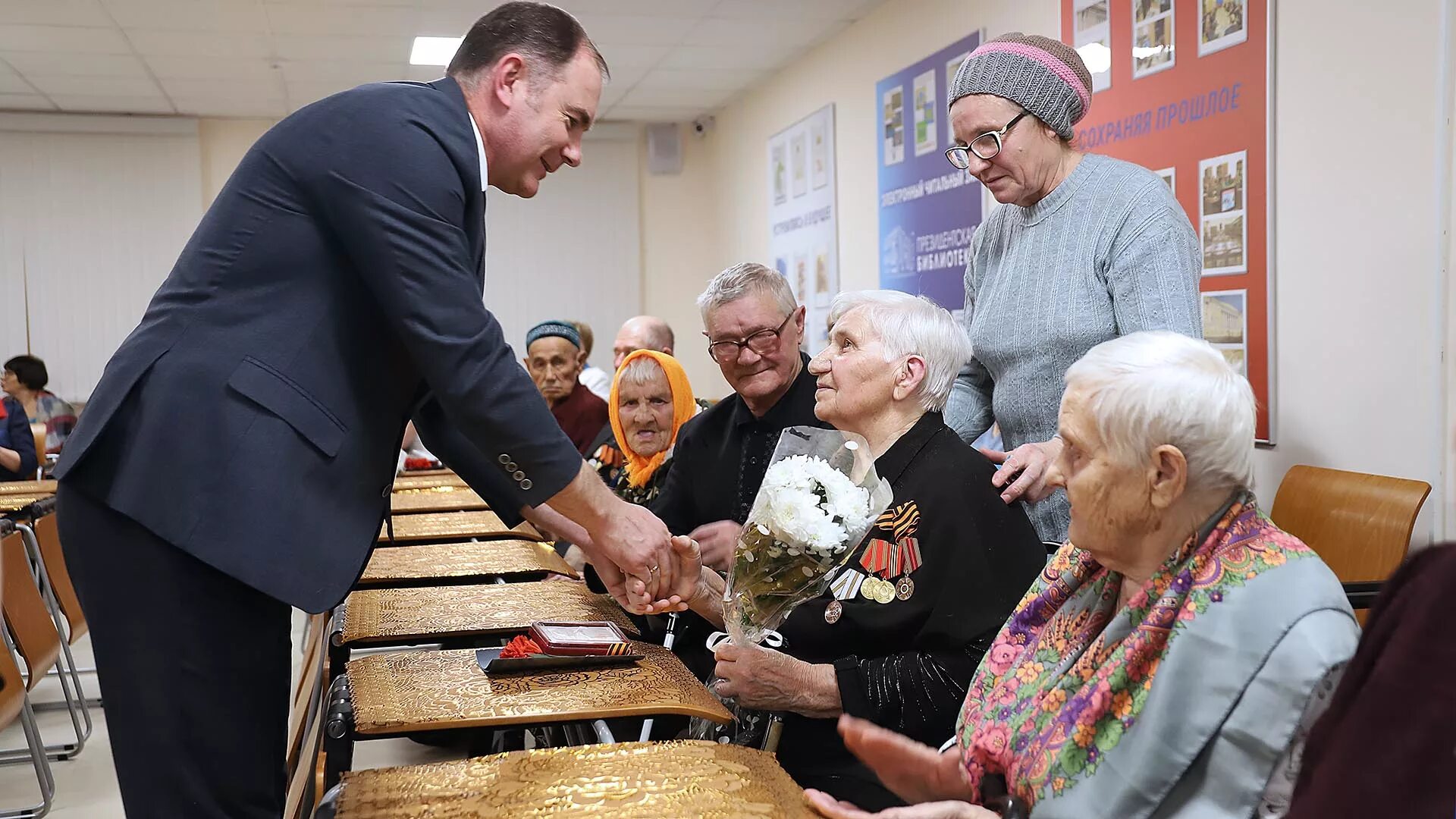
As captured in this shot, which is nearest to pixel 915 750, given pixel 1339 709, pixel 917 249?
pixel 1339 709

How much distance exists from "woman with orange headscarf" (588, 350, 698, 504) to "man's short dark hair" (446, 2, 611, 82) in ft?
6.13

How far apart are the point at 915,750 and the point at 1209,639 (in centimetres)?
44

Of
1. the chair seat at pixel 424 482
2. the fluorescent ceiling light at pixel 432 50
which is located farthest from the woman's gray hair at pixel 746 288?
the fluorescent ceiling light at pixel 432 50

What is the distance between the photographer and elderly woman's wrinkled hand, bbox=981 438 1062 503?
1.93 meters

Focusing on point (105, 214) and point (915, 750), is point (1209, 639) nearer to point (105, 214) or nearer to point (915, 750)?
point (915, 750)

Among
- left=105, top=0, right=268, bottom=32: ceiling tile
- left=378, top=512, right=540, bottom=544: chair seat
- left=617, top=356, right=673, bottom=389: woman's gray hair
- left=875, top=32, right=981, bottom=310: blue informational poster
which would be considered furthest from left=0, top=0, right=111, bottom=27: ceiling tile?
left=617, top=356, right=673, bottom=389: woman's gray hair

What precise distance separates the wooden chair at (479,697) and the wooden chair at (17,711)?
1370mm

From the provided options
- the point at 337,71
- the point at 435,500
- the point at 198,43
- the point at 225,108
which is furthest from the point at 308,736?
the point at 225,108

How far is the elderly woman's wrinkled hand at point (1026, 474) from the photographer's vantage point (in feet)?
6.33

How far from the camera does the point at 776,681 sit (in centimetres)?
184

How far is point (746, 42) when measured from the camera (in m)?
7.41

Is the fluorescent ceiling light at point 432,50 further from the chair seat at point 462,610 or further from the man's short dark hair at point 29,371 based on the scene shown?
the chair seat at point 462,610

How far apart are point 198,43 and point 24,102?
2770mm

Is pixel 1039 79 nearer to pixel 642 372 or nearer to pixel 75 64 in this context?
pixel 642 372
